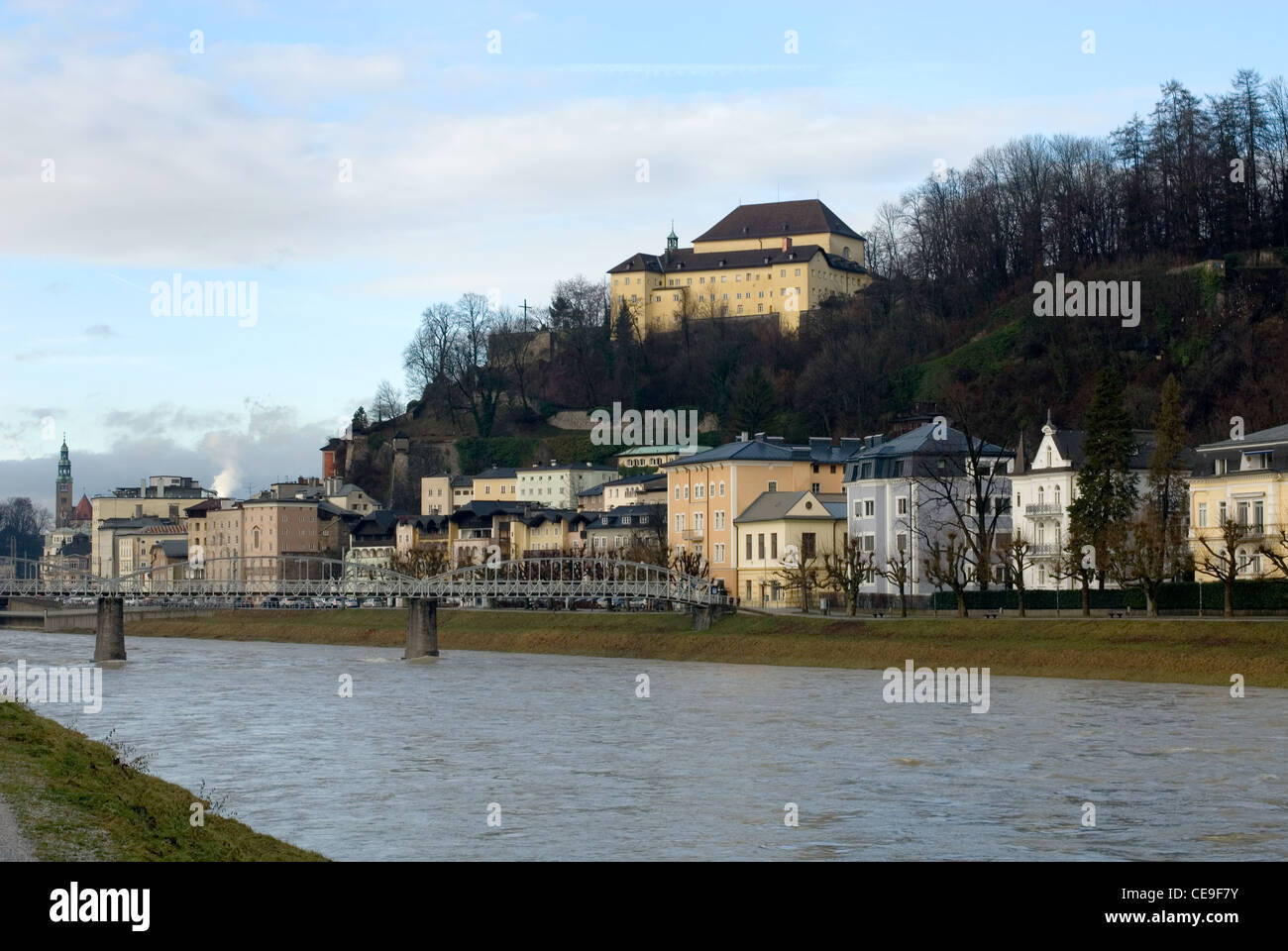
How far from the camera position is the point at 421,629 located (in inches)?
2958

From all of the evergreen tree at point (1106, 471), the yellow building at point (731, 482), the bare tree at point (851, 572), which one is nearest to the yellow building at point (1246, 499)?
the evergreen tree at point (1106, 471)

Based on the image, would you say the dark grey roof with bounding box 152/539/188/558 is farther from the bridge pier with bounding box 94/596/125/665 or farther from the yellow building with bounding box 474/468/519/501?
the bridge pier with bounding box 94/596/125/665

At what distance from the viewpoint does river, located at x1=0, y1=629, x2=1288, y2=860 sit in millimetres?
24453

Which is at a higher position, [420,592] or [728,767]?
[420,592]

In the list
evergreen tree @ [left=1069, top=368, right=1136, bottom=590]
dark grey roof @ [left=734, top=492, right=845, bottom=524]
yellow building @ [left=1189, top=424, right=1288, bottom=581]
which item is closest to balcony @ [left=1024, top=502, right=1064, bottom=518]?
evergreen tree @ [left=1069, top=368, right=1136, bottom=590]

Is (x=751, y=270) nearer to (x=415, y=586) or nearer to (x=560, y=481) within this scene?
(x=560, y=481)

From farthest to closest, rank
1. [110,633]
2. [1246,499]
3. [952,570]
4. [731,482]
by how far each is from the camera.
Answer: [731,482] < [110,633] < [952,570] < [1246,499]

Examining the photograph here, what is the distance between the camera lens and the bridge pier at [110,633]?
257 feet

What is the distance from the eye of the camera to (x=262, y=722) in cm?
4322

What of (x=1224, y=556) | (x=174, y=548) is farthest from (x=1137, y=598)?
(x=174, y=548)

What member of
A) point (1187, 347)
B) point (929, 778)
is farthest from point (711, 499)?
point (929, 778)

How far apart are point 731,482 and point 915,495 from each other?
47.3 ft
